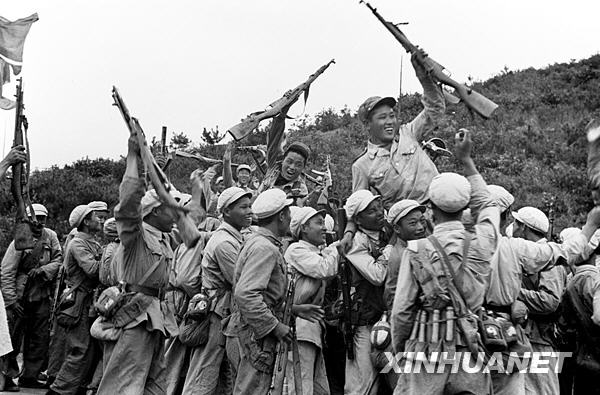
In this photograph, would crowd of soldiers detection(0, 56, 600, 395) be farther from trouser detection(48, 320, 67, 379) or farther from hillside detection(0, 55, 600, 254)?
hillside detection(0, 55, 600, 254)

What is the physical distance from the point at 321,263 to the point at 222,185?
4.00m

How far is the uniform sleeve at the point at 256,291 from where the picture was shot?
6797 millimetres

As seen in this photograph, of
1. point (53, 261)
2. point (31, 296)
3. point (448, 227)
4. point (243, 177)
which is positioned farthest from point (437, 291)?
point (53, 261)

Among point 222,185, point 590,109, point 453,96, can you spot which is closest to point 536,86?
point 590,109

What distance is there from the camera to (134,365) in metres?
7.39

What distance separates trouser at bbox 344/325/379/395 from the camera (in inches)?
301

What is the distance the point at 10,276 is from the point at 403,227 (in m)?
6.47

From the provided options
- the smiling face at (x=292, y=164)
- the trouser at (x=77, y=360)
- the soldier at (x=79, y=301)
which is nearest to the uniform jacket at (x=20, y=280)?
the soldier at (x=79, y=301)

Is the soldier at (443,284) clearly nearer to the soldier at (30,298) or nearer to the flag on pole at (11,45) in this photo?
the soldier at (30,298)

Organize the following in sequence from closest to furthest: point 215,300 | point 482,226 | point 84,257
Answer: point 482,226
point 215,300
point 84,257

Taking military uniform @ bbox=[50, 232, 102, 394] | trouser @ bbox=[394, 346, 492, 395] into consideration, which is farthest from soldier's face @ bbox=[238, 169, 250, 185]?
trouser @ bbox=[394, 346, 492, 395]

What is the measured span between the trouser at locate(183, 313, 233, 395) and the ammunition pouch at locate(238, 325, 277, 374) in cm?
128

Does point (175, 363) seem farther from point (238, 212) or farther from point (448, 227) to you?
point (448, 227)

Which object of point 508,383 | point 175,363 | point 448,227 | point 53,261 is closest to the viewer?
point 448,227
